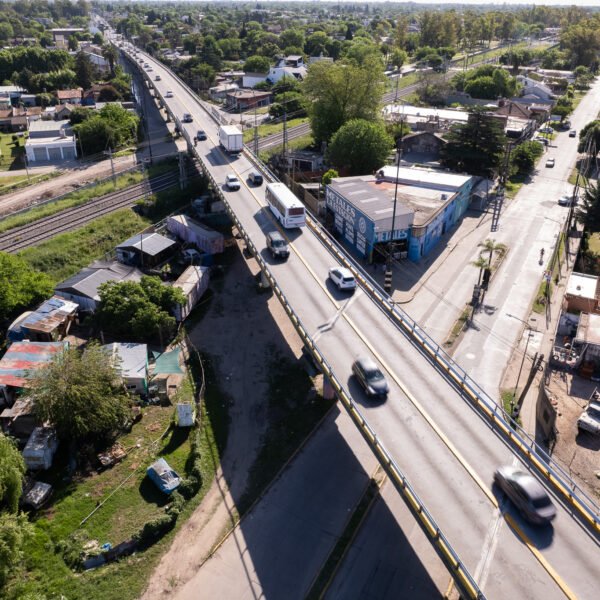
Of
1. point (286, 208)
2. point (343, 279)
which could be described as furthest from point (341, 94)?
point (343, 279)

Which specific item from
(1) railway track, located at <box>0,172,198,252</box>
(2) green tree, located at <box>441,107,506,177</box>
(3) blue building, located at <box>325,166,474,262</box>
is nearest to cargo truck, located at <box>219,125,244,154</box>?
(1) railway track, located at <box>0,172,198,252</box>

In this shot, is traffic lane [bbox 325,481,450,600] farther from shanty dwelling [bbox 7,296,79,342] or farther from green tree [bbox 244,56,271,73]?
green tree [bbox 244,56,271,73]

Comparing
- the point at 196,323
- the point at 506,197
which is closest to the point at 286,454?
the point at 196,323

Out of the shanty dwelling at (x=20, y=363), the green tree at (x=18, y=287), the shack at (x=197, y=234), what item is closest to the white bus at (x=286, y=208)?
the shack at (x=197, y=234)

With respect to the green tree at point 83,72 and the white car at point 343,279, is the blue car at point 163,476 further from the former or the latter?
the green tree at point 83,72

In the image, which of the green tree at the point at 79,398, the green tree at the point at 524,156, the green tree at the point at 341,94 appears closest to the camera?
the green tree at the point at 79,398

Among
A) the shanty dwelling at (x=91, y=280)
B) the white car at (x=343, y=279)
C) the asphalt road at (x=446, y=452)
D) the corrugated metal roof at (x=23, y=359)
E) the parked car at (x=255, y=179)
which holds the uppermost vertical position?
the parked car at (x=255, y=179)
